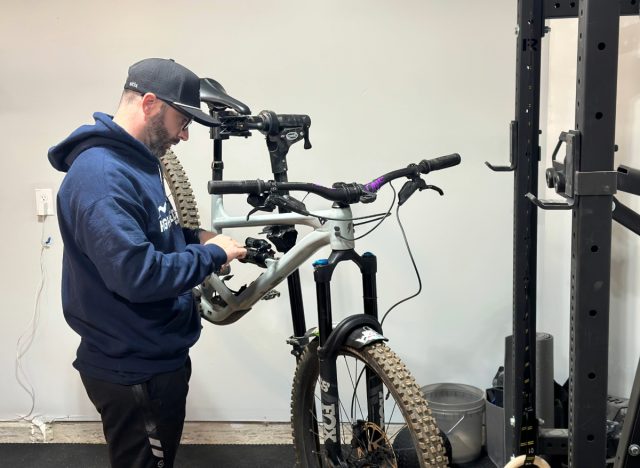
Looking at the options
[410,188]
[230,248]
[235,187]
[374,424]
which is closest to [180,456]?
[374,424]

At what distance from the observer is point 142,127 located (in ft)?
5.18

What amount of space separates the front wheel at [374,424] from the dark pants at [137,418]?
0.44 m

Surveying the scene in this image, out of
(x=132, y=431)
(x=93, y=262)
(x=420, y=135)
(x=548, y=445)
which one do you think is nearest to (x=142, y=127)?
(x=93, y=262)

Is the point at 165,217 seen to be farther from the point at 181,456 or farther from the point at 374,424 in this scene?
the point at 181,456

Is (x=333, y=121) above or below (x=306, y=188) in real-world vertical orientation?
above

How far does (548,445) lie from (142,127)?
55.1 inches

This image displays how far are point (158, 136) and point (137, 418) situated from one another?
0.78 m

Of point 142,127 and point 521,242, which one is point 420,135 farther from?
point 142,127

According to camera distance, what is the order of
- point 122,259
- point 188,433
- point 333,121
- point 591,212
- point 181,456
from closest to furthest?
1. point 591,212
2. point 122,259
3. point 333,121
4. point 181,456
5. point 188,433

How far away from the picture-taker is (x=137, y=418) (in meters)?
1.63

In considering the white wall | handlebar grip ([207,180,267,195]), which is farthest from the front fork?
the white wall

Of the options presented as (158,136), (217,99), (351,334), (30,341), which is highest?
(217,99)

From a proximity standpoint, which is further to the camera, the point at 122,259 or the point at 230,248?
the point at 230,248

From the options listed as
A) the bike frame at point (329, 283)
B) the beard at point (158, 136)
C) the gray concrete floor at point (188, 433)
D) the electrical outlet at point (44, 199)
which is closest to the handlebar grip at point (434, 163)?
the bike frame at point (329, 283)
